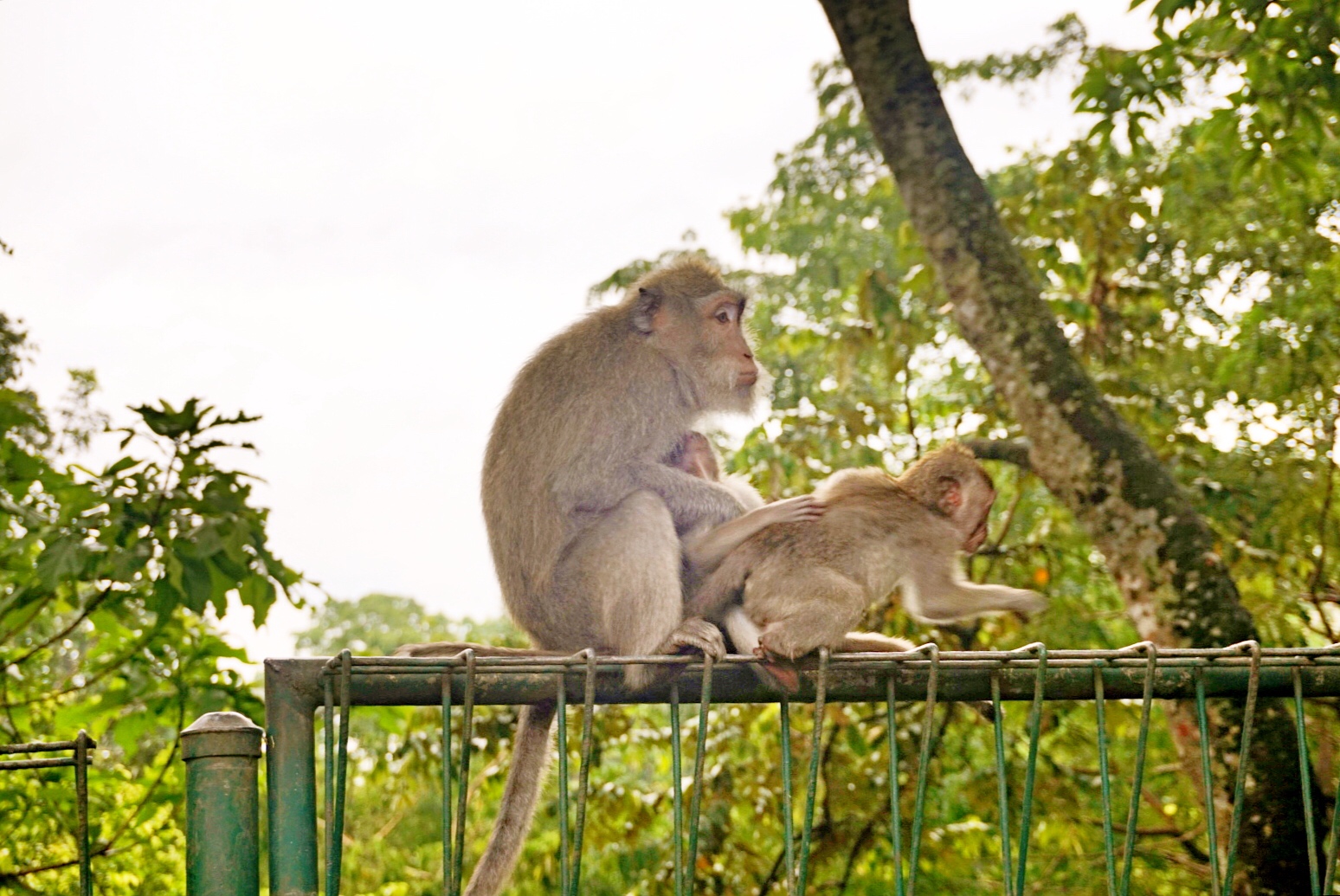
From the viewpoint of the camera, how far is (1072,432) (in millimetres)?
4203

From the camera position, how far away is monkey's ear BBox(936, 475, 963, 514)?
280cm

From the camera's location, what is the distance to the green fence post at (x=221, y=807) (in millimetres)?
1416

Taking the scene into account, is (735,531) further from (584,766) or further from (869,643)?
(584,766)

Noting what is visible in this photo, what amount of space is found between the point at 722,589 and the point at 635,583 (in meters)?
0.20

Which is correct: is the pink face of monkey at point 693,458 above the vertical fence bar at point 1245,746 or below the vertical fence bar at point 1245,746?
above

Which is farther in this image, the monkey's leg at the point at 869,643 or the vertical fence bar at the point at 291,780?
the monkey's leg at the point at 869,643

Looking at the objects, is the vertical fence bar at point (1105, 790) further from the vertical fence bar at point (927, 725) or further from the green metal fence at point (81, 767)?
the green metal fence at point (81, 767)

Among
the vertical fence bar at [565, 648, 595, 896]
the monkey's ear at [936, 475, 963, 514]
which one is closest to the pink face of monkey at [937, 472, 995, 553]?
the monkey's ear at [936, 475, 963, 514]

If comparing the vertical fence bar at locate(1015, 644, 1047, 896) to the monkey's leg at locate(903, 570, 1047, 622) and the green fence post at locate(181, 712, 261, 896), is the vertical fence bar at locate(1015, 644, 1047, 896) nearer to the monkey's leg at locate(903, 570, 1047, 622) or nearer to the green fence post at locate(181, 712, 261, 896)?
the green fence post at locate(181, 712, 261, 896)

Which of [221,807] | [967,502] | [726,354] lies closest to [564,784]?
[221,807]

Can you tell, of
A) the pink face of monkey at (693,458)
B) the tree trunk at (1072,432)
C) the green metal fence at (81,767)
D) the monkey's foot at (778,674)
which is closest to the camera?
the green metal fence at (81,767)

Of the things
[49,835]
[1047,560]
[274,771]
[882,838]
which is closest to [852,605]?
[274,771]

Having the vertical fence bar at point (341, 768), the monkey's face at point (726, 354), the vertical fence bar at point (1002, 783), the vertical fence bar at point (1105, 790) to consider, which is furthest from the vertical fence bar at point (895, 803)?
the monkey's face at point (726, 354)

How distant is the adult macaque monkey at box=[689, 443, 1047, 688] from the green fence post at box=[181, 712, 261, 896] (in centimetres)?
103
